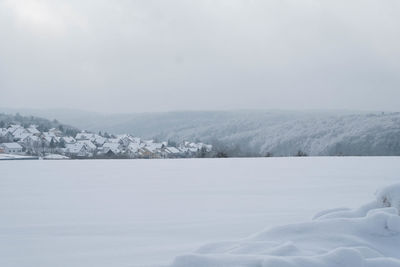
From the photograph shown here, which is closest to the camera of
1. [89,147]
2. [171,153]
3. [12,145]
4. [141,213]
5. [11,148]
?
[141,213]

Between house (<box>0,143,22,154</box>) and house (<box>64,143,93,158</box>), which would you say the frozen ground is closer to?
house (<box>64,143,93,158</box>)

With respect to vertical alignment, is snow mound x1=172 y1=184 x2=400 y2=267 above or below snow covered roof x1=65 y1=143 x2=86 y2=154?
above

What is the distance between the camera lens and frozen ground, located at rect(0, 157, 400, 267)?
12.4ft

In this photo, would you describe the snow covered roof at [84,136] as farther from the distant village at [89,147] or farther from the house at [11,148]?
the house at [11,148]

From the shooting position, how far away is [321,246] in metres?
3.31

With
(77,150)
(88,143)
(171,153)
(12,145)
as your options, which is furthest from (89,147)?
(171,153)

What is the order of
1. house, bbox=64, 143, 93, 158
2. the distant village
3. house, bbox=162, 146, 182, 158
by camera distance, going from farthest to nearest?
house, bbox=64, 143, 93, 158 < house, bbox=162, 146, 182, 158 < the distant village

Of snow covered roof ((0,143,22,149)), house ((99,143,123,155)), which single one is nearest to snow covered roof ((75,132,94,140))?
house ((99,143,123,155))

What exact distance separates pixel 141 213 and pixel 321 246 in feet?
9.66

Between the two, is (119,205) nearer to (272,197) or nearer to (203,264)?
(272,197)

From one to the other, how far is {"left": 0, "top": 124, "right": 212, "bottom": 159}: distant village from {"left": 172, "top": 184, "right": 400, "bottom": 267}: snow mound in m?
33.0

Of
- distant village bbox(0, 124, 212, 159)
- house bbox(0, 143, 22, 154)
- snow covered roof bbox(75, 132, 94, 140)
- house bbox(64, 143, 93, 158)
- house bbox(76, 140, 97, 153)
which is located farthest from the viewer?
snow covered roof bbox(75, 132, 94, 140)

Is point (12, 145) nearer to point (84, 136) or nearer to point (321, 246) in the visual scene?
point (84, 136)

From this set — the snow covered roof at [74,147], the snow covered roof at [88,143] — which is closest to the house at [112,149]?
the snow covered roof at [88,143]
